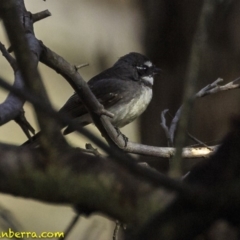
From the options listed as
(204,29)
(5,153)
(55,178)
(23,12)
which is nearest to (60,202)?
(55,178)

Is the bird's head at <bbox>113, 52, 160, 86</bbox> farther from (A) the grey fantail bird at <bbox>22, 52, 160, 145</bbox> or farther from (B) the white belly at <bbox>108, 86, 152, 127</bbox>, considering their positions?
(B) the white belly at <bbox>108, 86, 152, 127</bbox>

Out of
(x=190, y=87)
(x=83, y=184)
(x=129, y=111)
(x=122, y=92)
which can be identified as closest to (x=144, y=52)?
(x=122, y=92)

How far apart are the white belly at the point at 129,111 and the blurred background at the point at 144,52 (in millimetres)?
620

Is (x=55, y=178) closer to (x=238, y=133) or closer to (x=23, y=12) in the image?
(x=238, y=133)

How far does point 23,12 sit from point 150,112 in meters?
3.22

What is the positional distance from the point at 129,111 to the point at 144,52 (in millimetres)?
1604

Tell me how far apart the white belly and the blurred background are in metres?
0.62

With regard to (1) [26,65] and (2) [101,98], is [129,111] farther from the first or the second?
(1) [26,65]

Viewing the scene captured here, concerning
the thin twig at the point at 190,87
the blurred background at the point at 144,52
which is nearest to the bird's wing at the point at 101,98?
the blurred background at the point at 144,52

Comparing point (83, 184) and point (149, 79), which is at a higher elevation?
point (83, 184)

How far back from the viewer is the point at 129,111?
466 cm

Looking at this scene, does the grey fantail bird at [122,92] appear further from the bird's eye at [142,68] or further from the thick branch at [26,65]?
the thick branch at [26,65]

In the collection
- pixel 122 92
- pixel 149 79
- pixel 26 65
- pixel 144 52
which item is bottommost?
pixel 144 52

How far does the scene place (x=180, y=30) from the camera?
5.54m
